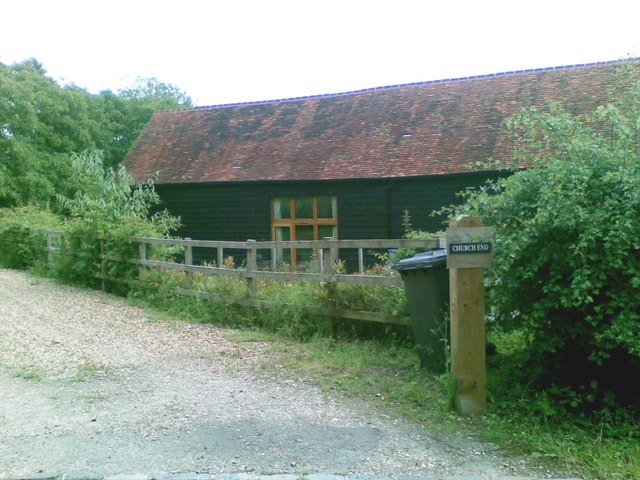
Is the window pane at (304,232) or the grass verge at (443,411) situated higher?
the window pane at (304,232)

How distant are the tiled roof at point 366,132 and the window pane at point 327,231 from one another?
63.9 inches

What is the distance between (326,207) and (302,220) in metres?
0.90

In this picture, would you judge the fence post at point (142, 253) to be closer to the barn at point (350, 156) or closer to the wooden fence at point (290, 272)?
the wooden fence at point (290, 272)

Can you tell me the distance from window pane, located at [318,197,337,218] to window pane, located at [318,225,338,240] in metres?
0.33

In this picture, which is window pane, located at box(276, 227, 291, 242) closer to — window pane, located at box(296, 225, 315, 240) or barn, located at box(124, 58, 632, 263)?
barn, located at box(124, 58, 632, 263)

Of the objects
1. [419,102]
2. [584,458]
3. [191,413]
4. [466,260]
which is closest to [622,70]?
[466,260]

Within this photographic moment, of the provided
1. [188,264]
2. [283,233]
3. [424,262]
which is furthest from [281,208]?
[424,262]

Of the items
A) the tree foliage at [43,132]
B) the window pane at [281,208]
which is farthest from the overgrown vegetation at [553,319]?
the tree foliage at [43,132]

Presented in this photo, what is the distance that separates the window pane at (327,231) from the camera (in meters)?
20.1

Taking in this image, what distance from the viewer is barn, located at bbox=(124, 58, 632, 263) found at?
18.3 meters

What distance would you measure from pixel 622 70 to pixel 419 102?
1485cm

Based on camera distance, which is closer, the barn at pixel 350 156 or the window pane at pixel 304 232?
the barn at pixel 350 156

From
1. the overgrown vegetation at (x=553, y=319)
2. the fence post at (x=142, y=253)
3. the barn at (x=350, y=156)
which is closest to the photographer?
the overgrown vegetation at (x=553, y=319)

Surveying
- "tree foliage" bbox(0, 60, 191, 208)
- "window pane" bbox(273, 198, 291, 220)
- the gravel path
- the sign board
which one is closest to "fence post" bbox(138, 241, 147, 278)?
the gravel path
